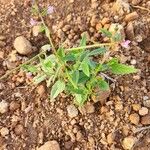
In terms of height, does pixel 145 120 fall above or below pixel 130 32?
below

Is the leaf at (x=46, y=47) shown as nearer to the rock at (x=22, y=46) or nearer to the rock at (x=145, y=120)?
the rock at (x=22, y=46)

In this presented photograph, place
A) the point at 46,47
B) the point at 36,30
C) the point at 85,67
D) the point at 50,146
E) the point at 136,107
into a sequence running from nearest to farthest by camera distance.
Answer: the point at 85,67 → the point at 50,146 → the point at 136,107 → the point at 46,47 → the point at 36,30

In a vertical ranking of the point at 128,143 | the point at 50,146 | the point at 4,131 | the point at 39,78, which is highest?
the point at 39,78

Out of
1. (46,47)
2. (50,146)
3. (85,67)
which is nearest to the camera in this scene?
(85,67)

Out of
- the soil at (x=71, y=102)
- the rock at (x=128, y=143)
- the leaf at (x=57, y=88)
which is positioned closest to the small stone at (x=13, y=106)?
the soil at (x=71, y=102)

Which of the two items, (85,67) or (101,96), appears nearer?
(85,67)

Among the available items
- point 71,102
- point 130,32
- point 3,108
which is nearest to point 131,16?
point 130,32

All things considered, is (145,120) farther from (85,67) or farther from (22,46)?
(22,46)

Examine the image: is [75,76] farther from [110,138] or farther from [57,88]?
[110,138]
